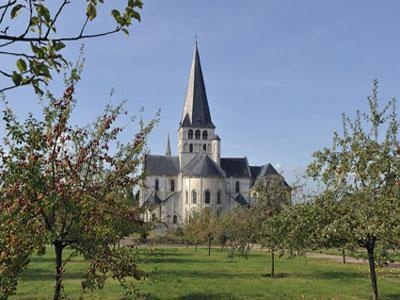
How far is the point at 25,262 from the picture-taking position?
8.84 metres

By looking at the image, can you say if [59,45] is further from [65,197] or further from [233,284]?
[233,284]

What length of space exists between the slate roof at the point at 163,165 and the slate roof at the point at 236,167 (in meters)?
8.96

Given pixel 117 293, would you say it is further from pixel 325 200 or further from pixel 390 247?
pixel 390 247

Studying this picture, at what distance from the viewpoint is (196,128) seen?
8219 cm

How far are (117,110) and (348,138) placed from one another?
7.07 m

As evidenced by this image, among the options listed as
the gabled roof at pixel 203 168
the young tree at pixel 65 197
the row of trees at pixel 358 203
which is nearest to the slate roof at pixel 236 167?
the gabled roof at pixel 203 168

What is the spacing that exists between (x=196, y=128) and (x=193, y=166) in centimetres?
877

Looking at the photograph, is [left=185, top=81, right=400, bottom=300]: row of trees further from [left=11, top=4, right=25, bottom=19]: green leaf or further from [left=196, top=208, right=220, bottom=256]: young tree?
[left=196, top=208, right=220, bottom=256]: young tree

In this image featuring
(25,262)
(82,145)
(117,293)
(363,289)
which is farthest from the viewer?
(363,289)

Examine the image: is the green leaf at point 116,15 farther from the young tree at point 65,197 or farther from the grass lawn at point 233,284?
the grass lawn at point 233,284

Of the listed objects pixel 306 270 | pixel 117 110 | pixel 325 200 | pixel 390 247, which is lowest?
pixel 306 270

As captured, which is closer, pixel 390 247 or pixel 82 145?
pixel 82 145

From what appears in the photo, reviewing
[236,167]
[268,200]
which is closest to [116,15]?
[268,200]

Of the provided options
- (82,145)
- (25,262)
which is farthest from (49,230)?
(82,145)
